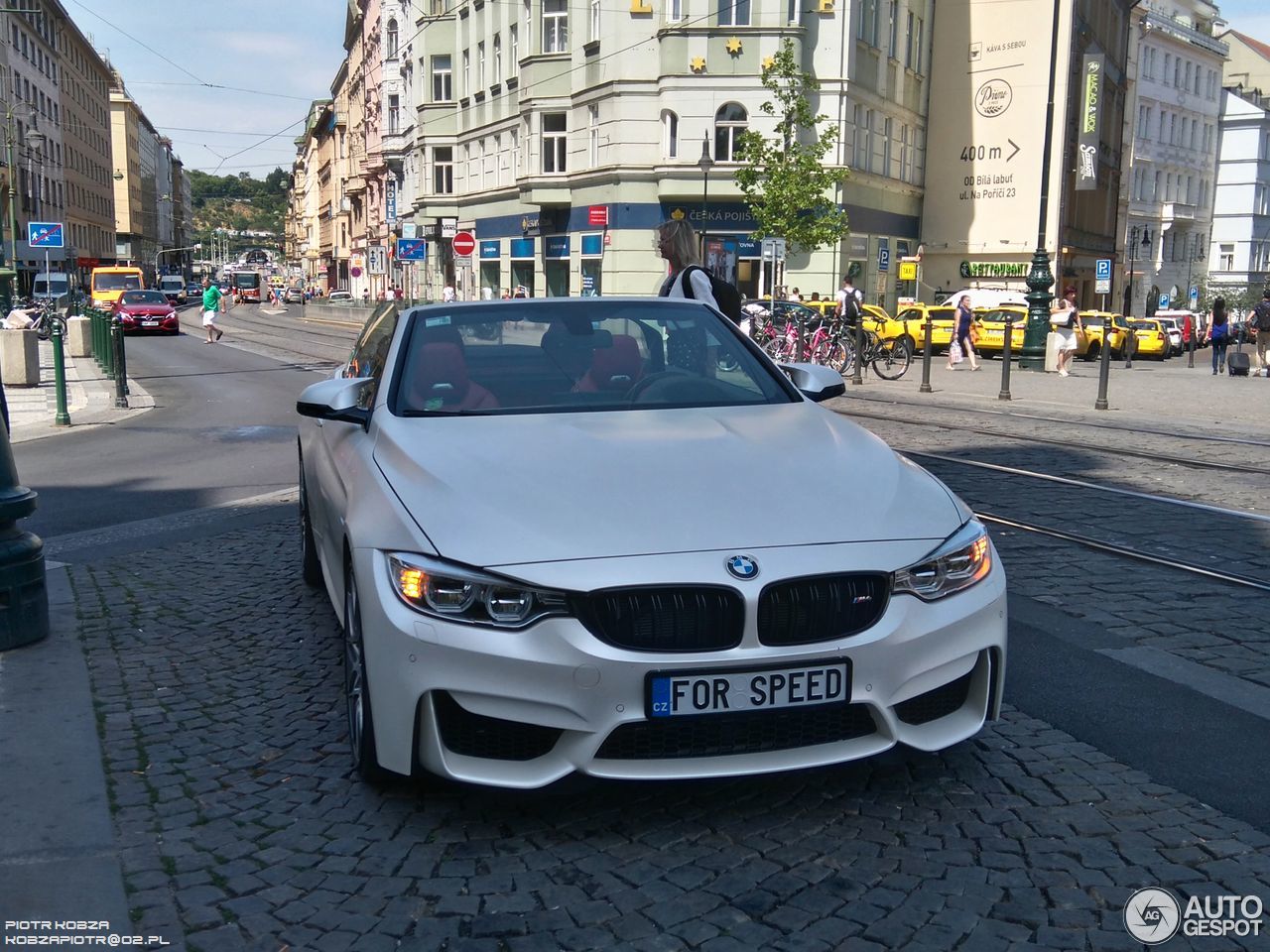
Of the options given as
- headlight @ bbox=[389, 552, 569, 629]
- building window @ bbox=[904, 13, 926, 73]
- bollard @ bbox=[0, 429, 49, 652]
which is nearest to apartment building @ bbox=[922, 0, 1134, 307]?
building window @ bbox=[904, 13, 926, 73]

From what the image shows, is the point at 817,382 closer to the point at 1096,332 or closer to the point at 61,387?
the point at 61,387

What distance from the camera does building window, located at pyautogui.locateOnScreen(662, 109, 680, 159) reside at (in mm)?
39469

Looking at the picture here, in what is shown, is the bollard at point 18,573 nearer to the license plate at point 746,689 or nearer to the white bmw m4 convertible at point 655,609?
the white bmw m4 convertible at point 655,609

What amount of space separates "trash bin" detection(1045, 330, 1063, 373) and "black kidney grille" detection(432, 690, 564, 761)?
78.9 ft

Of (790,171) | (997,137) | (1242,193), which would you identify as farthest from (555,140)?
(1242,193)

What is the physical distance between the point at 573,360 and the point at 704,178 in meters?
33.9

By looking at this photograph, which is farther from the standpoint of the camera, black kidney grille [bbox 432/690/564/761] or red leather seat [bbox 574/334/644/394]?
red leather seat [bbox 574/334/644/394]

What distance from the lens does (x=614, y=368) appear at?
488 centimetres

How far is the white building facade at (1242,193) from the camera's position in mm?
91875

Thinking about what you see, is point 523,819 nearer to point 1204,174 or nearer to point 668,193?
point 668,193

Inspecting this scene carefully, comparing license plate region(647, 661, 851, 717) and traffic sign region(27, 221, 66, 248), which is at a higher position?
traffic sign region(27, 221, 66, 248)

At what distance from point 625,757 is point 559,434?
1268 millimetres

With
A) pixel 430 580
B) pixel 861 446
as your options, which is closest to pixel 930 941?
pixel 430 580

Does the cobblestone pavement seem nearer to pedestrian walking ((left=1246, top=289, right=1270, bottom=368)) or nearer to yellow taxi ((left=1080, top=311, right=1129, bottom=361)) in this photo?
pedestrian walking ((left=1246, top=289, right=1270, bottom=368))
